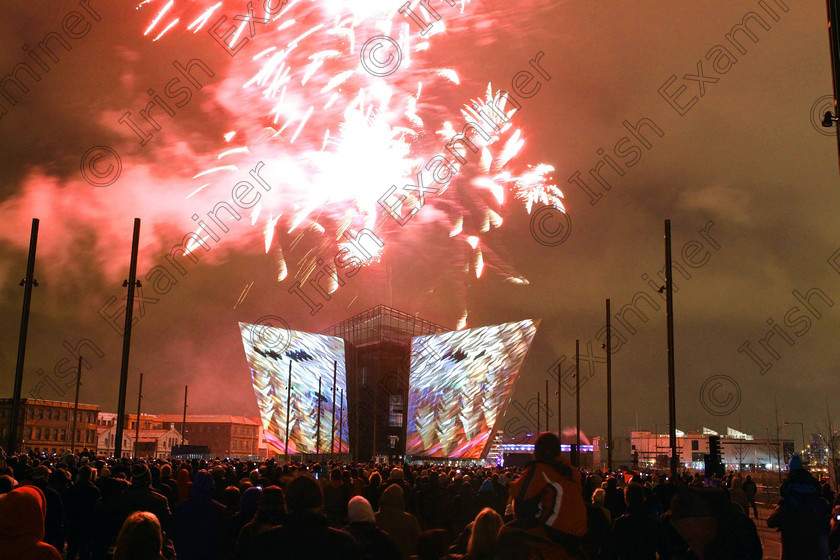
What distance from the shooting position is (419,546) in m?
5.78

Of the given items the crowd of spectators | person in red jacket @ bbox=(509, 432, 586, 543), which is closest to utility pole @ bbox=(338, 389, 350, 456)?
the crowd of spectators

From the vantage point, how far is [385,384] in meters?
72.4

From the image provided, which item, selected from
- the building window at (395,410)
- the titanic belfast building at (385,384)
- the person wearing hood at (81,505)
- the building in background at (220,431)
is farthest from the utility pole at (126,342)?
the building in background at (220,431)

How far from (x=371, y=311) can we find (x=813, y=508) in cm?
6214

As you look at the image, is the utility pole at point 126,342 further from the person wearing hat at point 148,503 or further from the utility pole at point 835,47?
the utility pole at point 835,47

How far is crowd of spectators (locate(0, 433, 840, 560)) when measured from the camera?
4.38 m

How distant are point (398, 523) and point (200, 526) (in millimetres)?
1839

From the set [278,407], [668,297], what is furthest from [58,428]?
[668,297]

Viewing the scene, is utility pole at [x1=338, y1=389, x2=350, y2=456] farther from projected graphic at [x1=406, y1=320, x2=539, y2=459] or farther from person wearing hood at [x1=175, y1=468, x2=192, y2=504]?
person wearing hood at [x1=175, y1=468, x2=192, y2=504]

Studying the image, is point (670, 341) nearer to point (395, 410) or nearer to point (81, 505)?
point (81, 505)

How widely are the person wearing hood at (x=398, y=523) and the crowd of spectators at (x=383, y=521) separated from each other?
0.03 feet

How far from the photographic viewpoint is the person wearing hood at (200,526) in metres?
7.33

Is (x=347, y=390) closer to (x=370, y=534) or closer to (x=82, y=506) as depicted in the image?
(x=82, y=506)

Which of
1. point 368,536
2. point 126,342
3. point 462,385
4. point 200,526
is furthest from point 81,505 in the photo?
point 462,385
